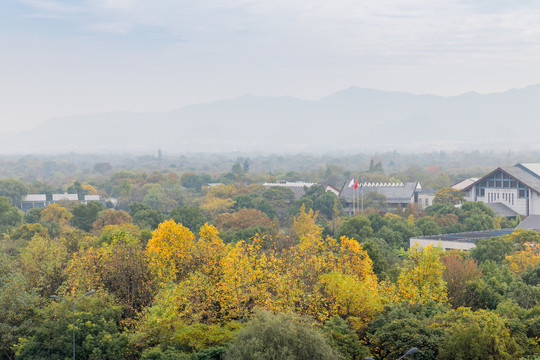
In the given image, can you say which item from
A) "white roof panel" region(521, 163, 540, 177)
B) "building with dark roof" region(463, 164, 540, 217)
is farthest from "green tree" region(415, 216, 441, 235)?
"white roof panel" region(521, 163, 540, 177)

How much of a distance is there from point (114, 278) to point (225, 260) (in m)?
5.20

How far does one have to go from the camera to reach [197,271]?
32750mm

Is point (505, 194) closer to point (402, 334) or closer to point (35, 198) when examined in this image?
point (402, 334)

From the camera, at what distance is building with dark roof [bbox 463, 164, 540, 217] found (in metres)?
82.2

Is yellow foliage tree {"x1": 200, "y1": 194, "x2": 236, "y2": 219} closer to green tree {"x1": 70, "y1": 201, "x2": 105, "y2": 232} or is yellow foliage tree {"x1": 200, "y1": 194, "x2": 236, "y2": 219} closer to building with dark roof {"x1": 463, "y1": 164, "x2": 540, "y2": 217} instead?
green tree {"x1": 70, "y1": 201, "x2": 105, "y2": 232}

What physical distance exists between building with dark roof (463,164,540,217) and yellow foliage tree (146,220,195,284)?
54342mm

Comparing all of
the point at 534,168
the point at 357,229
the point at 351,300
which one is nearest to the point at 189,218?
the point at 357,229

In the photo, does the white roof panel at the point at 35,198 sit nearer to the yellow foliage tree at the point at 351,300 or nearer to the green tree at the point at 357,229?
the green tree at the point at 357,229

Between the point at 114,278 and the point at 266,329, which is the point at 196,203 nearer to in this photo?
the point at 114,278

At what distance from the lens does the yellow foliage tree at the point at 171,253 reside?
33422 millimetres

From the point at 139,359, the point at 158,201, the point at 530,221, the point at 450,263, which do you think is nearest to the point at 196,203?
the point at 158,201

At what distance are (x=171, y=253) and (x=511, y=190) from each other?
196 feet

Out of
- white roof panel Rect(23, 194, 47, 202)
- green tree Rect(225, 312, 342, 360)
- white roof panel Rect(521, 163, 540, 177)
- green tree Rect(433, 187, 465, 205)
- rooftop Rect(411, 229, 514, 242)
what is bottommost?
white roof panel Rect(23, 194, 47, 202)

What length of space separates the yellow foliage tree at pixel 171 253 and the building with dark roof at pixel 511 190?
178 feet
